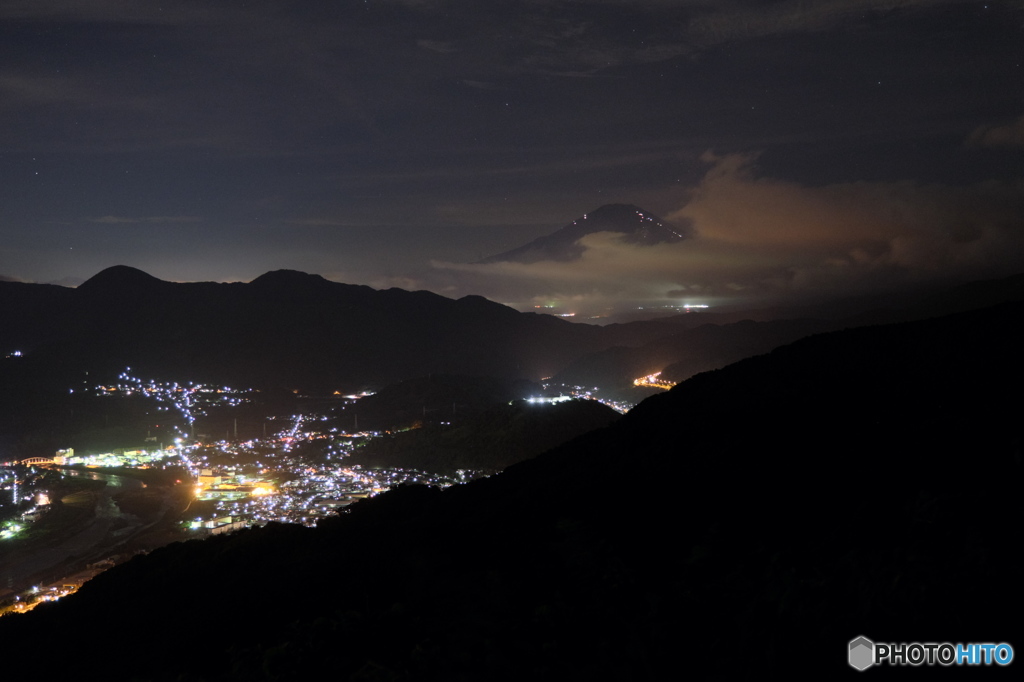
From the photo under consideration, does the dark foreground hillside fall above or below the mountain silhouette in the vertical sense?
below

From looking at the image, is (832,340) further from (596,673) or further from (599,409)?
(599,409)

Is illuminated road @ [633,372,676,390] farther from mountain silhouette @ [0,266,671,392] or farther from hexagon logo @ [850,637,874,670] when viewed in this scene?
hexagon logo @ [850,637,874,670]

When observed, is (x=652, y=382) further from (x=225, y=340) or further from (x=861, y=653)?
(x=225, y=340)

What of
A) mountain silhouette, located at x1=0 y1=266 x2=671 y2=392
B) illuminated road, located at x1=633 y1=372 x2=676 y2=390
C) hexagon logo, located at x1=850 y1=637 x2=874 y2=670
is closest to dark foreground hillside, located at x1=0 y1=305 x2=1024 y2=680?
hexagon logo, located at x1=850 y1=637 x2=874 y2=670

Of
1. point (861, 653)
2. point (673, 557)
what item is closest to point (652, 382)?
point (673, 557)

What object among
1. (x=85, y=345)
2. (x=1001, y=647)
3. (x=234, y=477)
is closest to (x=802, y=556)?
(x=1001, y=647)

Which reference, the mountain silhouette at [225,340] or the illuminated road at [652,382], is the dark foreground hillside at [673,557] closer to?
the illuminated road at [652,382]
